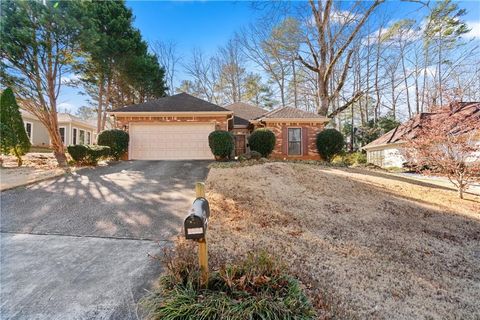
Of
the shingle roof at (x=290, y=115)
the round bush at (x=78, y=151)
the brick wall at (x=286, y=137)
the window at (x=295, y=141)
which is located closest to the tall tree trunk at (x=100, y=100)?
the round bush at (x=78, y=151)

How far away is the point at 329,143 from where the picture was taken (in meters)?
13.6

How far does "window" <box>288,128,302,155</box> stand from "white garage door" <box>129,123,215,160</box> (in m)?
5.19

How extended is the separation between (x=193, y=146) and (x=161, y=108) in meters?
2.69

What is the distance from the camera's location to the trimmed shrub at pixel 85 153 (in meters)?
9.45

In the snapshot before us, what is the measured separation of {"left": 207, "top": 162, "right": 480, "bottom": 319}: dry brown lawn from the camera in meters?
2.56

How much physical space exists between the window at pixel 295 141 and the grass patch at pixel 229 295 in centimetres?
1236

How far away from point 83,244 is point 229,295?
243 centimetres

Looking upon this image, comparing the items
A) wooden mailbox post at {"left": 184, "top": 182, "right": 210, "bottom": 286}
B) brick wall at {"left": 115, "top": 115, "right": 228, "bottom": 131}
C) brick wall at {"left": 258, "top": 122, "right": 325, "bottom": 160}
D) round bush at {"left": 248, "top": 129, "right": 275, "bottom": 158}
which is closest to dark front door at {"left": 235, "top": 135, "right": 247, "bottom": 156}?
brick wall at {"left": 258, "top": 122, "right": 325, "bottom": 160}

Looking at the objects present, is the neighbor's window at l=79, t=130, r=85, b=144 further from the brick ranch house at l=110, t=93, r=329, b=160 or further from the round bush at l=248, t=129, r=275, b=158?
the round bush at l=248, t=129, r=275, b=158

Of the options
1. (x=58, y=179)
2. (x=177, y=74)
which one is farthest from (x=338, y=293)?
(x=177, y=74)

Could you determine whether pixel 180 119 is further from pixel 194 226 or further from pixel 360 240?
pixel 194 226

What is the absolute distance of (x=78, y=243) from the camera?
11.0 feet

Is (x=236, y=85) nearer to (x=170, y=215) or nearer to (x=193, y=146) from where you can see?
(x=193, y=146)

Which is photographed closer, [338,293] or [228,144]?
[338,293]
